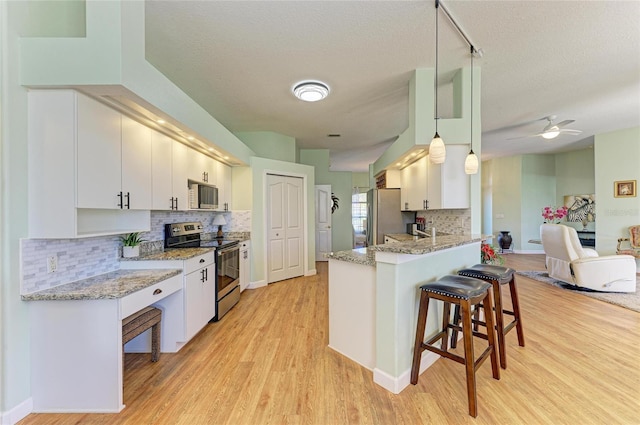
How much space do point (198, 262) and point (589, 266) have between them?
17.6 feet

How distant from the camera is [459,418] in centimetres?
160

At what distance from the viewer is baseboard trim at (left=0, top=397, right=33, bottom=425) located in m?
1.52

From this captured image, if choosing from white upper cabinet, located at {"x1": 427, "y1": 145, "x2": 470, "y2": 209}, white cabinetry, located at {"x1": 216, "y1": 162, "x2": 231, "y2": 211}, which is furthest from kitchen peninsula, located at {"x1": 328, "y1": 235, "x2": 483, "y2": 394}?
white cabinetry, located at {"x1": 216, "y1": 162, "x2": 231, "y2": 211}

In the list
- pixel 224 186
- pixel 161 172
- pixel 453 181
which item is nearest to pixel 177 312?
pixel 161 172

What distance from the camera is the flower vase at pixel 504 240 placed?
7539 mm

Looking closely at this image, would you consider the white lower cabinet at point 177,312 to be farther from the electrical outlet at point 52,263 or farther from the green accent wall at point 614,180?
the green accent wall at point 614,180

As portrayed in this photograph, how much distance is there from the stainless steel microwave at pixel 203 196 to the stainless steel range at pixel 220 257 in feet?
1.08

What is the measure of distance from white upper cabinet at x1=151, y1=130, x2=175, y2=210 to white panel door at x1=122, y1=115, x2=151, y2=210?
57 mm

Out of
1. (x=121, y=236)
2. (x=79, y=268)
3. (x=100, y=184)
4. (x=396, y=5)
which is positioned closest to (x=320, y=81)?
(x=396, y=5)

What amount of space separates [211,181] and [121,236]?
4.89 ft

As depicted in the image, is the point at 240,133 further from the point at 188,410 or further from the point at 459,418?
the point at 459,418

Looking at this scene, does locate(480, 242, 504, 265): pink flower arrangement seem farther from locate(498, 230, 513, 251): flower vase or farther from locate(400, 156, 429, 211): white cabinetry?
locate(498, 230, 513, 251): flower vase

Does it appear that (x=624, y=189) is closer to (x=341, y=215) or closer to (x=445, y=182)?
(x=445, y=182)

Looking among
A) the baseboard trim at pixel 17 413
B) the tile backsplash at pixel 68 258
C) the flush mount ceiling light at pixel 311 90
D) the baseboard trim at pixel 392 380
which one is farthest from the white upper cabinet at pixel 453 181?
the baseboard trim at pixel 17 413
